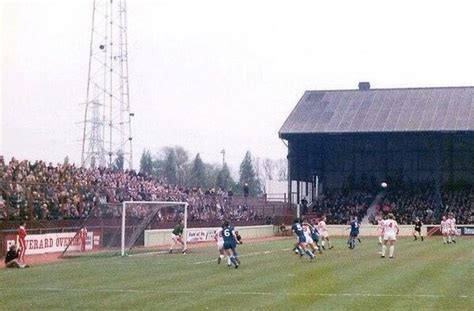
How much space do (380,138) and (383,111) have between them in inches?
131

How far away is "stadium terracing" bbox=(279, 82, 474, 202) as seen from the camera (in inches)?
2746

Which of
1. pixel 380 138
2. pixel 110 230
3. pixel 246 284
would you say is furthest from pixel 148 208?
pixel 380 138

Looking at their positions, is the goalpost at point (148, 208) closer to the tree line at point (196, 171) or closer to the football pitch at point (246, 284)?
the football pitch at point (246, 284)

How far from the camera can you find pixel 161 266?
29.2 metres

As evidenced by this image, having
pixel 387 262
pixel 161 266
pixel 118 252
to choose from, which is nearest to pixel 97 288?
pixel 161 266

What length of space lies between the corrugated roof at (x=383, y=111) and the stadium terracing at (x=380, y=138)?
83 mm

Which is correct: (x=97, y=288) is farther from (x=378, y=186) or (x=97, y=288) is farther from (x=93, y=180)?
(x=378, y=186)

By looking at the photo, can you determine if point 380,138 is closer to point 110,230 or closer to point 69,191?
point 110,230

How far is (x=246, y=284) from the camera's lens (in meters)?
22.4

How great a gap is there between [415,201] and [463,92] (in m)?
12.6

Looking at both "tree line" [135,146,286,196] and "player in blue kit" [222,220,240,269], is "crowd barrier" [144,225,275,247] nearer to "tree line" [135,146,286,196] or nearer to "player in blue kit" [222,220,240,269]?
"player in blue kit" [222,220,240,269]

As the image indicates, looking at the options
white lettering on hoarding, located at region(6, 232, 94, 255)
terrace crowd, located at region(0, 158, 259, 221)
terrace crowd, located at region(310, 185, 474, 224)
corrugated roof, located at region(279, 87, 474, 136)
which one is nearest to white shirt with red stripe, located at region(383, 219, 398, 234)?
terrace crowd, located at region(0, 158, 259, 221)

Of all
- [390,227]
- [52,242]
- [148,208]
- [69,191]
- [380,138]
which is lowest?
[52,242]

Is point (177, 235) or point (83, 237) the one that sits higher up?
point (177, 235)
